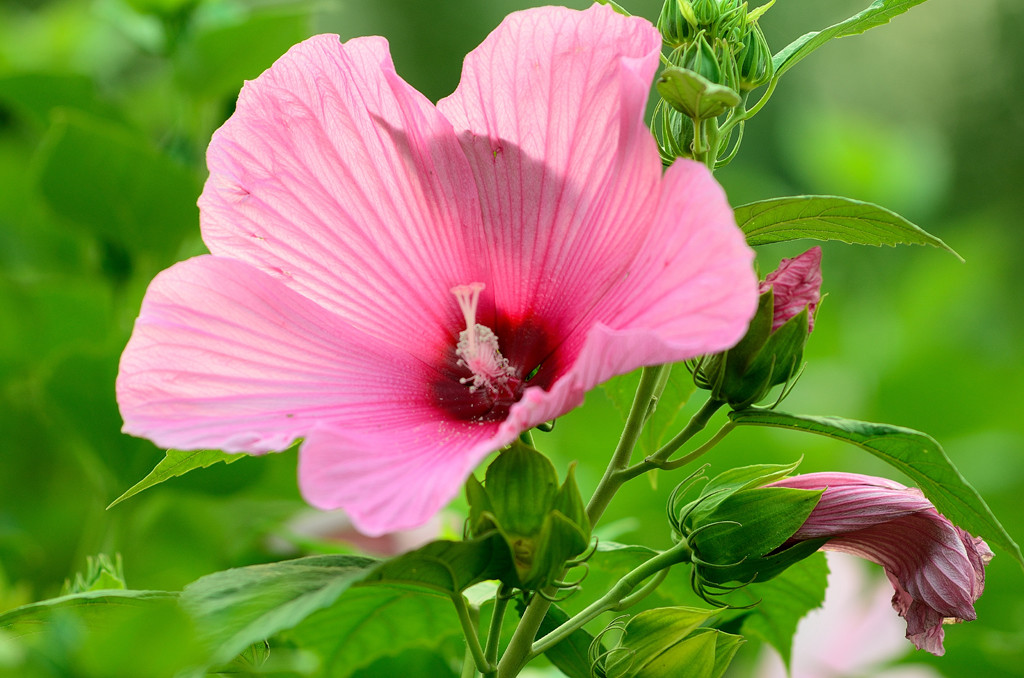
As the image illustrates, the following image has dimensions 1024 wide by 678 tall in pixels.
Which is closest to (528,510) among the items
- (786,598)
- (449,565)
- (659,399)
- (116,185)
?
(449,565)

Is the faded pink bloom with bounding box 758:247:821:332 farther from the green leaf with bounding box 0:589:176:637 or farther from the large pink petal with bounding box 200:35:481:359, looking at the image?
the green leaf with bounding box 0:589:176:637

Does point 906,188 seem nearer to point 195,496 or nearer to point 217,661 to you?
point 195,496

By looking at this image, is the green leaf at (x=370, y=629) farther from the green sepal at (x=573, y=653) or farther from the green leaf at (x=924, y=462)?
the green leaf at (x=924, y=462)

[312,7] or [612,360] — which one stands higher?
[312,7]

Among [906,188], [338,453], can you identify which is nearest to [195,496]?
[338,453]

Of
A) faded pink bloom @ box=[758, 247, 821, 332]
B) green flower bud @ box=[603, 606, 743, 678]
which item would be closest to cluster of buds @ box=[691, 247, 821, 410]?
faded pink bloom @ box=[758, 247, 821, 332]

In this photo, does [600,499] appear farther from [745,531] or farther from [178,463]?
[178,463]
